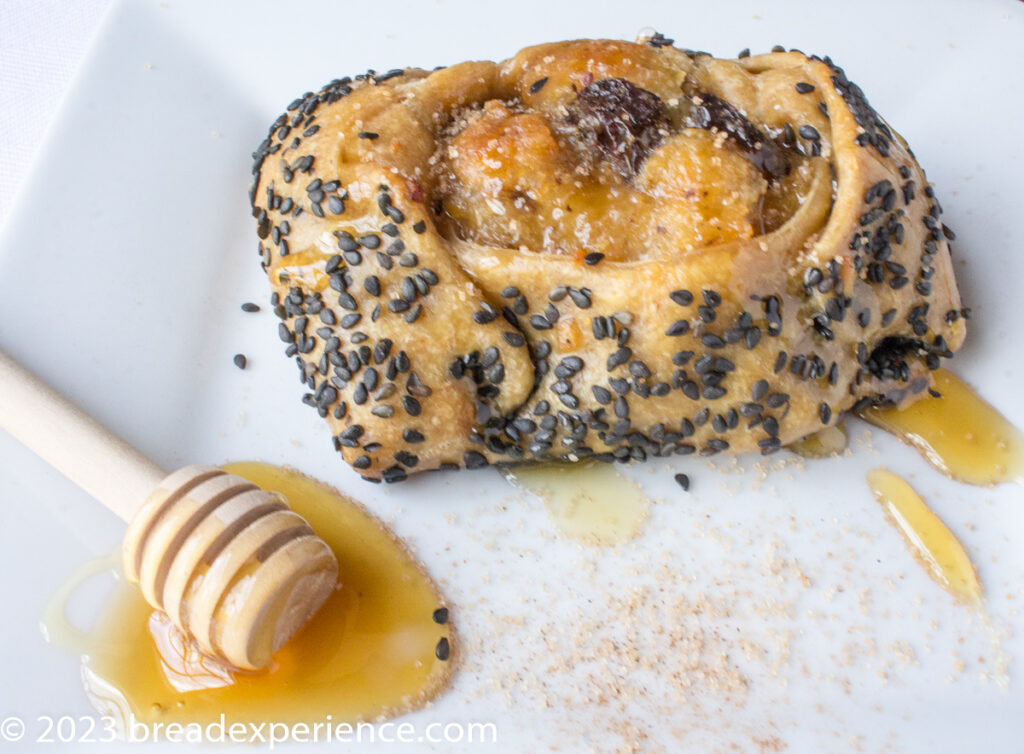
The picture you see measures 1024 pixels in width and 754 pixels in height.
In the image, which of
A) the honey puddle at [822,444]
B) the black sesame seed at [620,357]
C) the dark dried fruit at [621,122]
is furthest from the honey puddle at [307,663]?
the dark dried fruit at [621,122]

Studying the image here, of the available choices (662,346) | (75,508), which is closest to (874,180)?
(662,346)

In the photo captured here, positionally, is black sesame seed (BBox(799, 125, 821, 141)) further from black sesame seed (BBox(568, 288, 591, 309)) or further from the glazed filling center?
black sesame seed (BBox(568, 288, 591, 309))

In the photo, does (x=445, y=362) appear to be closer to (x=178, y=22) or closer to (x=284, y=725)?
(x=284, y=725)

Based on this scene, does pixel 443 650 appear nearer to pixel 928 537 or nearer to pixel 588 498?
pixel 588 498

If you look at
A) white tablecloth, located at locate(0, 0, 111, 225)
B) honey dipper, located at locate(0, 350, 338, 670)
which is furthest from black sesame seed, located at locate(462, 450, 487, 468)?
white tablecloth, located at locate(0, 0, 111, 225)

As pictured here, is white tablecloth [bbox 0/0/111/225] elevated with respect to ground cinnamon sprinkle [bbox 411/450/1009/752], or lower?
lower

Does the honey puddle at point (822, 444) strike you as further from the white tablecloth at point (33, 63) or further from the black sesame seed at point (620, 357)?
the white tablecloth at point (33, 63)
